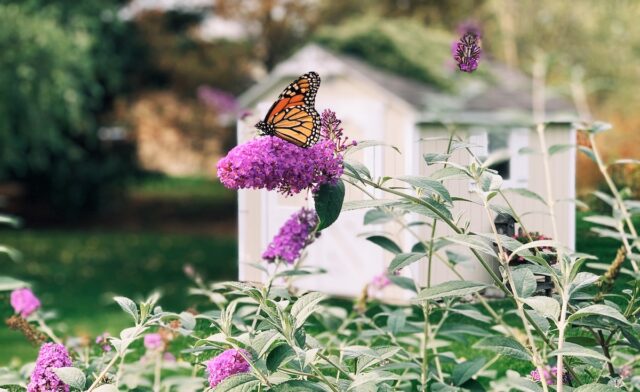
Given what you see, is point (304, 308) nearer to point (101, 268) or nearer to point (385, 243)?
point (385, 243)

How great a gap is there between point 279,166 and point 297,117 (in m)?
0.32

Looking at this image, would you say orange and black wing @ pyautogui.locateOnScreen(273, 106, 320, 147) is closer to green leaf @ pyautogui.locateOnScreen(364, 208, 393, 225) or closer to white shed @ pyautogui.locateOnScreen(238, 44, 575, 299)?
white shed @ pyautogui.locateOnScreen(238, 44, 575, 299)

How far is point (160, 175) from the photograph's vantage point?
15.0 metres

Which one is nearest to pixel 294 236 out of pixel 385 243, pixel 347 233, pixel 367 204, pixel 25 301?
pixel 385 243

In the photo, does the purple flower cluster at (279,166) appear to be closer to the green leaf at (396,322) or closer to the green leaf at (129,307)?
the green leaf at (129,307)

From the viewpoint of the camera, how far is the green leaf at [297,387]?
1376 millimetres

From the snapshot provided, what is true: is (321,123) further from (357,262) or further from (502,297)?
(357,262)

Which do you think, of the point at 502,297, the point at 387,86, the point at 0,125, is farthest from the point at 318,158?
the point at 0,125

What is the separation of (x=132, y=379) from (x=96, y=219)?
1500cm

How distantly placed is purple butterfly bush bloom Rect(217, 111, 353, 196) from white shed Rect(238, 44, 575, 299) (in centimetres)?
41

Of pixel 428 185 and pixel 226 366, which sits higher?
pixel 428 185

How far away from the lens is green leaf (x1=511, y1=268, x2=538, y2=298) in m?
1.50

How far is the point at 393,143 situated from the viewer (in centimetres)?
597

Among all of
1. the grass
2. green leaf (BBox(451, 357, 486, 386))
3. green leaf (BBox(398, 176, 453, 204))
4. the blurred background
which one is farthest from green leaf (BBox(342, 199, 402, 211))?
the blurred background
